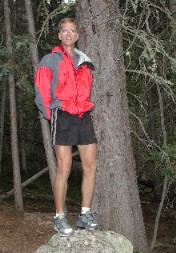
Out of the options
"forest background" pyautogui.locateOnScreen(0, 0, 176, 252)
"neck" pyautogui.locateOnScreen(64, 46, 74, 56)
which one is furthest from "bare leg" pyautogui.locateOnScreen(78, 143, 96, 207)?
"forest background" pyautogui.locateOnScreen(0, 0, 176, 252)

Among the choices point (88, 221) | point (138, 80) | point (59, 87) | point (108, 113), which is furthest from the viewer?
point (138, 80)

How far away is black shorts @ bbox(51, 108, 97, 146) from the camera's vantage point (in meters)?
4.79

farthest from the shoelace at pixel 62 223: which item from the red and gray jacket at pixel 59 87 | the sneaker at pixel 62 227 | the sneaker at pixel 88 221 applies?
the red and gray jacket at pixel 59 87

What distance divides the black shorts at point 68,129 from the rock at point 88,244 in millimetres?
1199

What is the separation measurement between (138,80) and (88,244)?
6.05m

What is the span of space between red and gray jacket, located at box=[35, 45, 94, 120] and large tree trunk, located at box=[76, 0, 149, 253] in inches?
35.0

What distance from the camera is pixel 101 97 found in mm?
5734

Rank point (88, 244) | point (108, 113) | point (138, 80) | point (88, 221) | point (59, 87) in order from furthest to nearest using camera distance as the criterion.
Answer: point (138, 80)
point (108, 113)
point (88, 221)
point (59, 87)
point (88, 244)

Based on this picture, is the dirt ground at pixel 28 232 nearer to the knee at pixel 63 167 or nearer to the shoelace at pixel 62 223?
the shoelace at pixel 62 223

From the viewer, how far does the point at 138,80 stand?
32.6 feet

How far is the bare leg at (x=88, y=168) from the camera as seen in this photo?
199 inches

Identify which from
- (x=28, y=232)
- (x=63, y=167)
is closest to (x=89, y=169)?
(x=63, y=167)

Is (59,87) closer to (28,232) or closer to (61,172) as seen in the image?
(61,172)

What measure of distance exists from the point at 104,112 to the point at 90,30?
1281 mm
